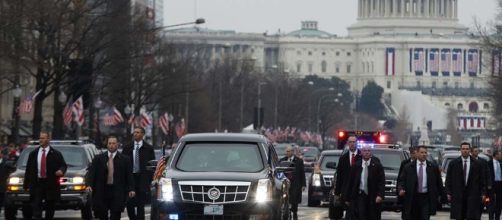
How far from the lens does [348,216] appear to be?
98.0ft

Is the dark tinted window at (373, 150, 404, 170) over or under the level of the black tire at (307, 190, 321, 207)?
over

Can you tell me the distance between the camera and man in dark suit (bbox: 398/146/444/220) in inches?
1169

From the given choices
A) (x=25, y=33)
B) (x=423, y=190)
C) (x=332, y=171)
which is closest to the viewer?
(x=423, y=190)

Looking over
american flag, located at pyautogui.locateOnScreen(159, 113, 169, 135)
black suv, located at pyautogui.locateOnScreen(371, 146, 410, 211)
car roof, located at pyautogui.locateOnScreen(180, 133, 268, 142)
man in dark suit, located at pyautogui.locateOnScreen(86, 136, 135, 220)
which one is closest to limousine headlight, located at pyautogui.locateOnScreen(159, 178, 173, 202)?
car roof, located at pyautogui.locateOnScreen(180, 133, 268, 142)

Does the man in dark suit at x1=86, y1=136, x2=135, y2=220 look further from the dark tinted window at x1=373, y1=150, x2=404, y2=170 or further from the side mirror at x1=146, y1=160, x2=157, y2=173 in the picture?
the dark tinted window at x1=373, y1=150, x2=404, y2=170

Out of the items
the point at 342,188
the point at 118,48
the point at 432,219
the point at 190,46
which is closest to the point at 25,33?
the point at 118,48

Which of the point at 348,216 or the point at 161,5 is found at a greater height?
the point at 161,5

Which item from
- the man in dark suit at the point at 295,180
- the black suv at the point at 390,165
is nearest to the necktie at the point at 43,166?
the man in dark suit at the point at 295,180

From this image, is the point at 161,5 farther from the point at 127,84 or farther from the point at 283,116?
the point at 127,84

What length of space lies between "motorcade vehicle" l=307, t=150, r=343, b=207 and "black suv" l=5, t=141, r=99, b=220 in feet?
23.9

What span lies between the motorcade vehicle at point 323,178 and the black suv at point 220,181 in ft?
50.3

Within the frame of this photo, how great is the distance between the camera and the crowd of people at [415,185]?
96.5 feet

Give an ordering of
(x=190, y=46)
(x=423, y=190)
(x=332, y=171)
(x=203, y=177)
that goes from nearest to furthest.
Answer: (x=203, y=177)
(x=423, y=190)
(x=332, y=171)
(x=190, y=46)

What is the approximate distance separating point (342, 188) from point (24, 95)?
68.3 metres
